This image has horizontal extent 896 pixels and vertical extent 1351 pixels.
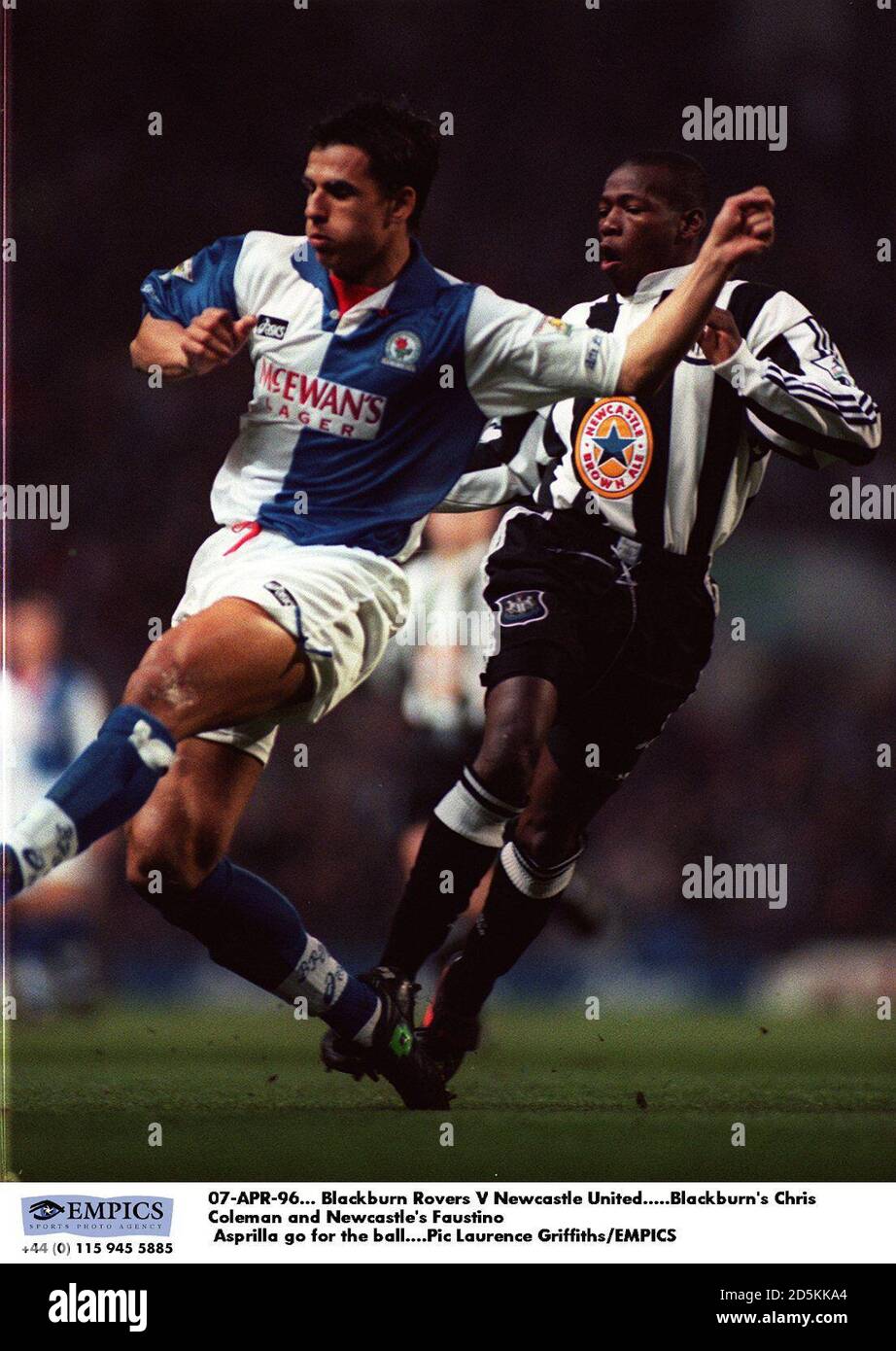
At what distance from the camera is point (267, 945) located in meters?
4.10

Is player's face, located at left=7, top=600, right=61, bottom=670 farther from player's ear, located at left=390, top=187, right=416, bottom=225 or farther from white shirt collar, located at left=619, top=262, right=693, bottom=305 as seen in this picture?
white shirt collar, located at left=619, top=262, right=693, bottom=305

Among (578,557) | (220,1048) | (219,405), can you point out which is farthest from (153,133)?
(220,1048)

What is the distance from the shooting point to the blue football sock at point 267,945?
4.03 m

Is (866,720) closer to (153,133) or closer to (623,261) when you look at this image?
(623,261)

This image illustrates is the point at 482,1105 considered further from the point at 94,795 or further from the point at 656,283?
the point at 656,283

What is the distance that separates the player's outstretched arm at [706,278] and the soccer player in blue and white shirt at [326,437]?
1 cm

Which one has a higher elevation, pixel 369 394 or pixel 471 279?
pixel 471 279

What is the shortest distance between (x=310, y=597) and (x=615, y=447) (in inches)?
44.9

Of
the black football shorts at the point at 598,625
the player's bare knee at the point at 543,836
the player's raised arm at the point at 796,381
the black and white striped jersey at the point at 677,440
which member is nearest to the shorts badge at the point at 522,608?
the black football shorts at the point at 598,625

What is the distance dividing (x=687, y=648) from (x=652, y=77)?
1.58 metres

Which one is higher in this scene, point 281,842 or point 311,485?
point 311,485

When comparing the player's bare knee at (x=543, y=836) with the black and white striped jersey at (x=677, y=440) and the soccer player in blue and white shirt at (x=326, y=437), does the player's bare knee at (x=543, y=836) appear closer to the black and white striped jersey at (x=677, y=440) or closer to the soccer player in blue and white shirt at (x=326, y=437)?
the soccer player in blue and white shirt at (x=326, y=437)

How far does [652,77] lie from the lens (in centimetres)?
486
